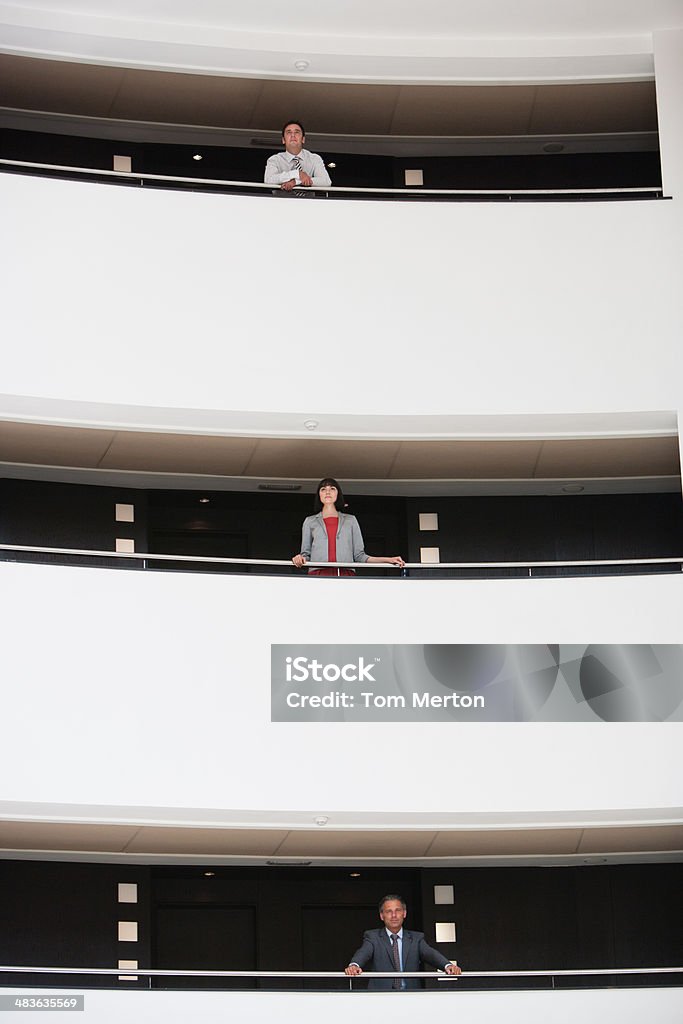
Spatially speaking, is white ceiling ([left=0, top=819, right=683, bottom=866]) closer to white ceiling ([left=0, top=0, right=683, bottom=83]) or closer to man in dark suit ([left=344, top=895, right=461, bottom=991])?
man in dark suit ([left=344, top=895, right=461, bottom=991])

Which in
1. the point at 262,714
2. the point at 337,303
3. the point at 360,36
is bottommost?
Answer: the point at 262,714

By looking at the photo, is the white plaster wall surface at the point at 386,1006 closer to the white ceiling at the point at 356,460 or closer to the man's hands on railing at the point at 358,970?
the man's hands on railing at the point at 358,970

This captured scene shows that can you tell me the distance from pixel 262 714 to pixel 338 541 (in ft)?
4.35

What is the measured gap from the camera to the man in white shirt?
10305 millimetres

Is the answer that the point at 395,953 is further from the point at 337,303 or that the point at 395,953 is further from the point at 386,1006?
the point at 337,303

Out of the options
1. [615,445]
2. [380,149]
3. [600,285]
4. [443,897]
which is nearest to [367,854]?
[443,897]

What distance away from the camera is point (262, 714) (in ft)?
29.7

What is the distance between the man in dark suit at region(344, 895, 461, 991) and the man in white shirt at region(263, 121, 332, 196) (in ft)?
15.8

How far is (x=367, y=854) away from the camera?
34.0ft

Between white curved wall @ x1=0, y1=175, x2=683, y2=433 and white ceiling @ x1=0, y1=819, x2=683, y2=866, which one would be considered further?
white curved wall @ x1=0, y1=175, x2=683, y2=433

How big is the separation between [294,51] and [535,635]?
4516 millimetres

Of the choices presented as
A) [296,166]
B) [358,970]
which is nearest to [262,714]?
[358,970]

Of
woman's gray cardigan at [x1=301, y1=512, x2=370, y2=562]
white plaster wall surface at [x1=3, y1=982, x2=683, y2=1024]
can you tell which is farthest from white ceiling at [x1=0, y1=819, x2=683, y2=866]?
woman's gray cardigan at [x1=301, y1=512, x2=370, y2=562]

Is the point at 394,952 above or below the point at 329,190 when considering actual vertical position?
below
